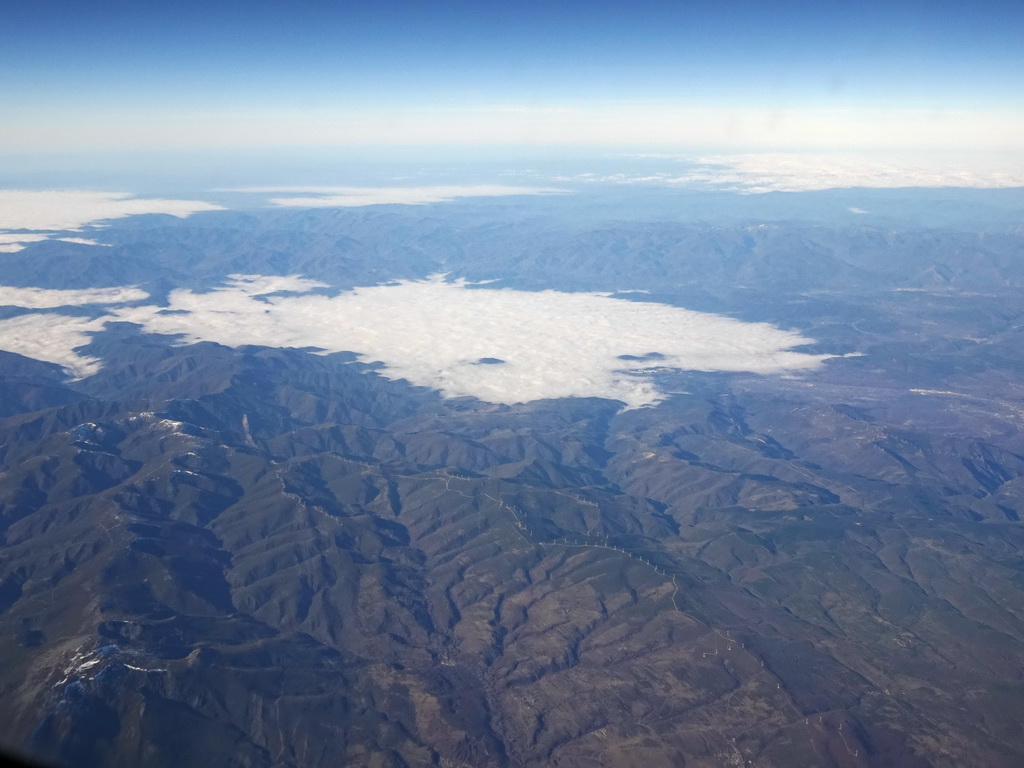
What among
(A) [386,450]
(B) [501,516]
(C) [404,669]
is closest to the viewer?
(C) [404,669]

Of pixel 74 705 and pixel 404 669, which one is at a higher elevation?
pixel 74 705

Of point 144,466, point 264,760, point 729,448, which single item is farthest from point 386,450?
point 264,760

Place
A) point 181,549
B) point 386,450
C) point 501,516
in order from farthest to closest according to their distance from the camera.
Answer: point 386,450
point 501,516
point 181,549

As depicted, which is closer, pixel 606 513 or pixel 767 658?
pixel 767 658

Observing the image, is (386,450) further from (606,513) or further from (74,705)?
(74,705)

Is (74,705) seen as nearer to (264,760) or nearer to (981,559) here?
(264,760)

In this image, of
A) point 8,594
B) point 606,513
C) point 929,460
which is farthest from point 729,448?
point 8,594

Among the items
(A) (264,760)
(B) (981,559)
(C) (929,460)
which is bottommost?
(C) (929,460)
